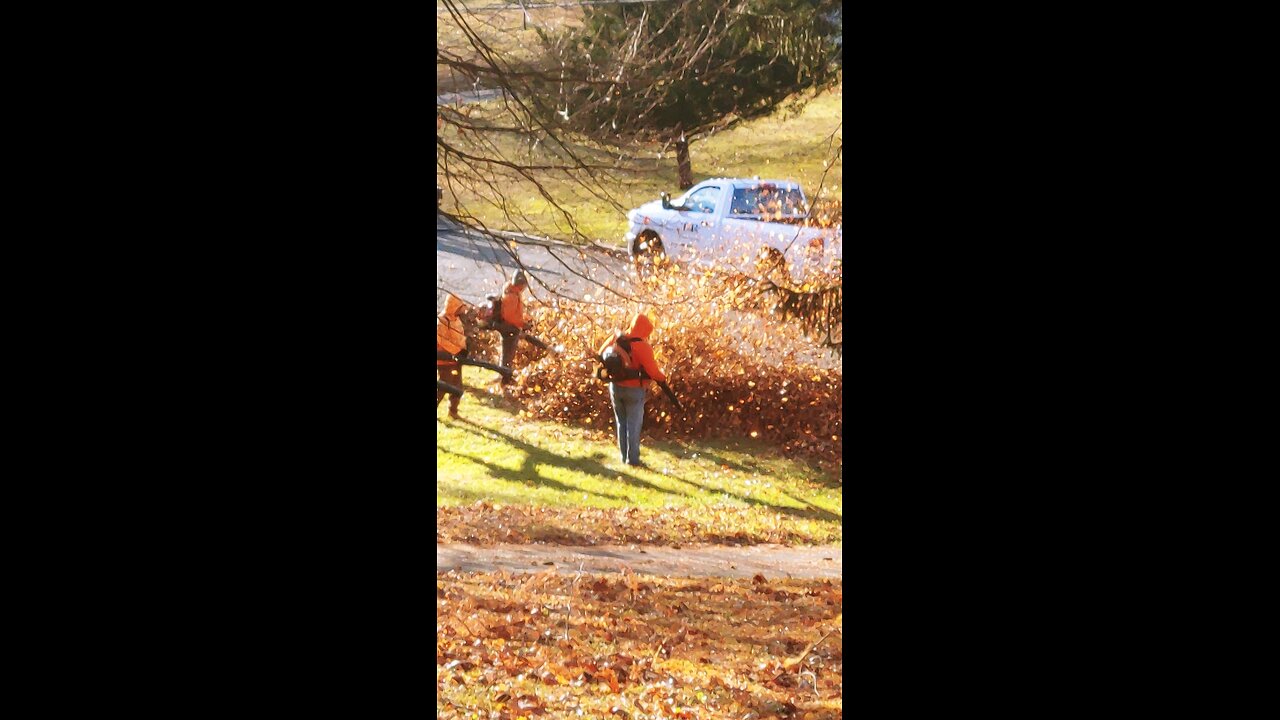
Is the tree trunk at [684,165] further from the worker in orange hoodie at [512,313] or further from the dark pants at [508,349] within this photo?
the dark pants at [508,349]

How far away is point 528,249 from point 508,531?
131 centimetres

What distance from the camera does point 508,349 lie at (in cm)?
582

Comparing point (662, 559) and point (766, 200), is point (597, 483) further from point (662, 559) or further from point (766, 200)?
point (766, 200)

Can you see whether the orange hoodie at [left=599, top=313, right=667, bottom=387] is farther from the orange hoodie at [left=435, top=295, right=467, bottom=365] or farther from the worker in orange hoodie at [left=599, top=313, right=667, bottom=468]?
the orange hoodie at [left=435, top=295, right=467, bottom=365]

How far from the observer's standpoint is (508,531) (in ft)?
18.5

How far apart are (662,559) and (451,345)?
1418 mm

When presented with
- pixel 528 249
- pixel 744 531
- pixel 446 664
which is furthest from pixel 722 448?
pixel 446 664

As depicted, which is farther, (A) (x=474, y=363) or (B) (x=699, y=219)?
(B) (x=699, y=219)

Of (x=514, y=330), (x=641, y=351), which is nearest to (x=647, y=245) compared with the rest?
(x=641, y=351)

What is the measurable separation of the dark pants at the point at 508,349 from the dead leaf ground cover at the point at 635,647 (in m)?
1.02

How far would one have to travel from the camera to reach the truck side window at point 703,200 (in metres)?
5.83

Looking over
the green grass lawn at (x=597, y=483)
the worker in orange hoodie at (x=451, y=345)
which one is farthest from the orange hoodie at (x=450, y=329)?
the green grass lawn at (x=597, y=483)

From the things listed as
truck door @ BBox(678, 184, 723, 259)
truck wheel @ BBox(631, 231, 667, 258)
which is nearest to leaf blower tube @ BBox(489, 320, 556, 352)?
truck wheel @ BBox(631, 231, 667, 258)

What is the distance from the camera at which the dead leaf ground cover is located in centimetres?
452
